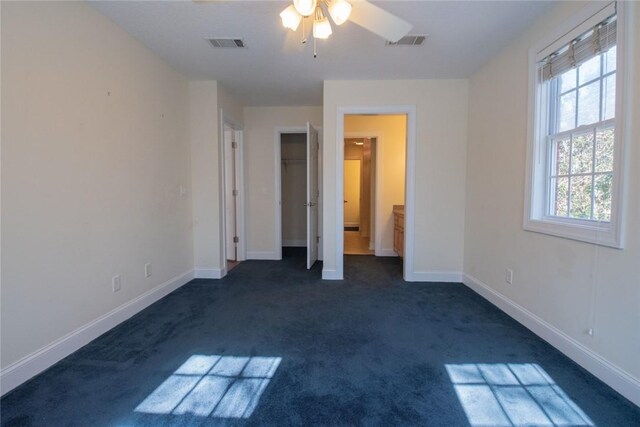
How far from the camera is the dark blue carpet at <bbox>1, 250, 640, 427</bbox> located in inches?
55.9

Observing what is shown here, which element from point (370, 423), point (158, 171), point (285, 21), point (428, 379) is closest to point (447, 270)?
point (428, 379)

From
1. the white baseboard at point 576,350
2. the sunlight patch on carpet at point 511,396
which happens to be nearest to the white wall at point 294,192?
the white baseboard at point 576,350

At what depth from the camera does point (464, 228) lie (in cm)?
353

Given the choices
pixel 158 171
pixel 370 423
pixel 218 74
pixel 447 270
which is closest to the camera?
pixel 370 423

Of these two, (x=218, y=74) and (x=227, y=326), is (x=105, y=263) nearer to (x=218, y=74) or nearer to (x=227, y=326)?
(x=227, y=326)

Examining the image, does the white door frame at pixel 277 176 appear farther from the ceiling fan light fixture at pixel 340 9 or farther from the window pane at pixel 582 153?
the window pane at pixel 582 153

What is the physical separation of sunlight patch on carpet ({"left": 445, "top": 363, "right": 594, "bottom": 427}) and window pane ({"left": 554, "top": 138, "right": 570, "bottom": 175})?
143cm

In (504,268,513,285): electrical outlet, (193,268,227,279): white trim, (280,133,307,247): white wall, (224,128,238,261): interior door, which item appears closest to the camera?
(504,268,513,285): electrical outlet

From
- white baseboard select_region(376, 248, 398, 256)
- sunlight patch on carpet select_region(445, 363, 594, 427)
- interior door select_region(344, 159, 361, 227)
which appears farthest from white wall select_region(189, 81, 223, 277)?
interior door select_region(344, 159, 361, 227)

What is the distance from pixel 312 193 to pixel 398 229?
162 cm

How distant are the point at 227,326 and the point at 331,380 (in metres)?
1.10

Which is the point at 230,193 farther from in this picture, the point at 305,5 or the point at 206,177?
the point at 305,5

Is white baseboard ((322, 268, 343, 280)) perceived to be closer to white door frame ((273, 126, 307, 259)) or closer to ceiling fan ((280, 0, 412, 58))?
white door frame ((273, 126, 307, 259))

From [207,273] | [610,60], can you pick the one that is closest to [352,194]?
[207,273]
